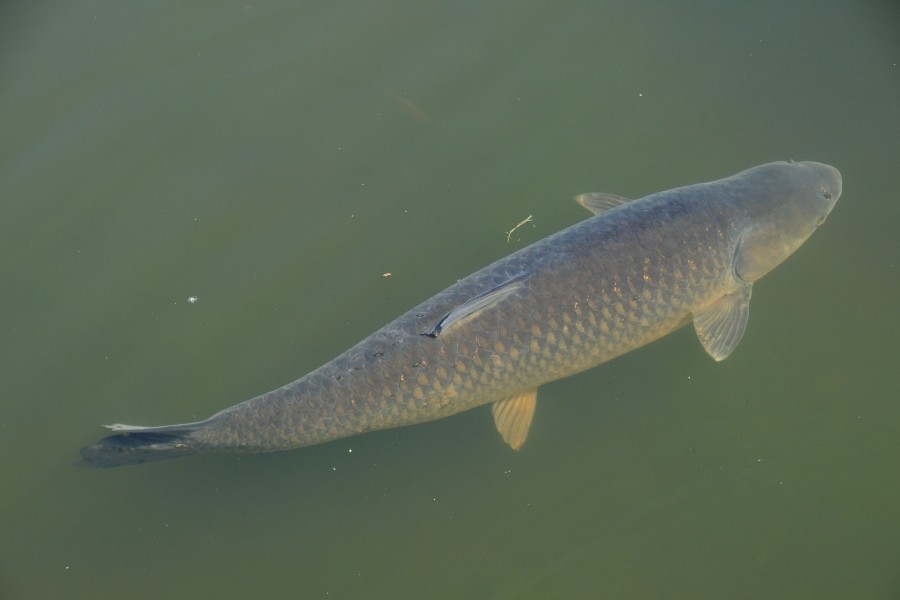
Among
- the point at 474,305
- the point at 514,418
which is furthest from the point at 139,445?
the point at 514,418

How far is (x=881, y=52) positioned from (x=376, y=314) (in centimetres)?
439

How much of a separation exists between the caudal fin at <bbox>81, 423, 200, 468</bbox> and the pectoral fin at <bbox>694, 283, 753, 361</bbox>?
9.71 feet

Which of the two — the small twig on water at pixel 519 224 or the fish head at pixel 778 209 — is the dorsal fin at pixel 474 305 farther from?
the fish head at pixel 778 209

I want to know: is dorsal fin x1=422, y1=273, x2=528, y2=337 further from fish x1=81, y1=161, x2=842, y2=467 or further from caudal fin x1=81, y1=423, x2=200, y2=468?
caudal fin x1=81, y1=423, x2=200, y2=468

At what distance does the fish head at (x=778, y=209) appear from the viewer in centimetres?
434

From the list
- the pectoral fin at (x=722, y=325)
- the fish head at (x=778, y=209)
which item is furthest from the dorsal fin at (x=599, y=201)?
the pectoral fin at (x=722, y=325)

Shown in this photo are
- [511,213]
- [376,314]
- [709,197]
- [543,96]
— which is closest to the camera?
[709,197]

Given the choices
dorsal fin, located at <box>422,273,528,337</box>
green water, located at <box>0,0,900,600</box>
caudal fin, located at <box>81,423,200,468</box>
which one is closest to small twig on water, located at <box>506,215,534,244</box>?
green water, located at <box>0,0,900,600</box>

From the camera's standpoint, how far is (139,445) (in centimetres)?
369

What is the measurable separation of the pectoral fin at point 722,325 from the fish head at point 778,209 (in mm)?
184

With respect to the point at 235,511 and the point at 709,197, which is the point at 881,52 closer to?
the point at 709,197

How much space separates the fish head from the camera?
434 cm

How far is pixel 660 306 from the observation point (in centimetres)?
395

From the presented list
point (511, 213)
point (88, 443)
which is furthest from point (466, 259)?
point (88, 443)
